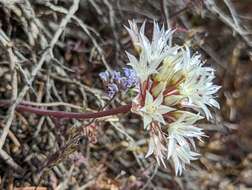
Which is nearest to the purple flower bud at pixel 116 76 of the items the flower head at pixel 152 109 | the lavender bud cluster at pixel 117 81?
the lavender bud cluster at pixel 117 81

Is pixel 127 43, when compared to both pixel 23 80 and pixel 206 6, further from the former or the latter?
pixel 23 80

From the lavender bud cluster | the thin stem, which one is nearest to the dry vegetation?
the thin stem

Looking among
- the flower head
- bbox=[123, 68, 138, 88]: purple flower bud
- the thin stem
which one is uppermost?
bbox=[123, 68, 138, 88]: purple flower bud

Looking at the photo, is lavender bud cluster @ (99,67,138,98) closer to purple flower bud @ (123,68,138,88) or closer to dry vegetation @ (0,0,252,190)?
purple flower bud @ (123,68,138,88)

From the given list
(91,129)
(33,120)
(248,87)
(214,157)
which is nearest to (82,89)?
(33,120)

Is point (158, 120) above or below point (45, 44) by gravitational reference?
below

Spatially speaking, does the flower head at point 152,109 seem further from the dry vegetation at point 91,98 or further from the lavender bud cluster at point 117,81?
the dry vegetation at point 91,98
